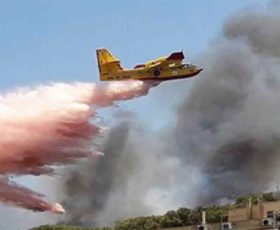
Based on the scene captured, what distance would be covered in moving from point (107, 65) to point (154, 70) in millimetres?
4916

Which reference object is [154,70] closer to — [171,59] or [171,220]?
[171,59]

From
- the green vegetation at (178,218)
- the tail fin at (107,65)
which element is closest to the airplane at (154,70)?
the tail fin at (107,65)

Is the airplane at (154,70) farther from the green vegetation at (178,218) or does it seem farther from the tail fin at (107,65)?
the green vegetation at (178,218)

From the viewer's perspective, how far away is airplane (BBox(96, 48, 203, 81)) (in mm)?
82875

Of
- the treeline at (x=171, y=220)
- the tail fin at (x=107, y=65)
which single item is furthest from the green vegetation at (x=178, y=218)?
the tail fin at (x=107, y=65)

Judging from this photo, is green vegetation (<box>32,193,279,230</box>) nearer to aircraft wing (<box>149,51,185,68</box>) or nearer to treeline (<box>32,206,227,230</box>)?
treeline (<box>32,206,227,230</box>)

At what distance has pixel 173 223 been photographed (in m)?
157

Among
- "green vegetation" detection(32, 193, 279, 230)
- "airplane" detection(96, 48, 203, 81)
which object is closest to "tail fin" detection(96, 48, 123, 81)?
"airplane" detection(96, 48, 203, 81)

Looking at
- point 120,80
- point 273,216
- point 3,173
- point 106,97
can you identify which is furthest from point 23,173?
point 273,216

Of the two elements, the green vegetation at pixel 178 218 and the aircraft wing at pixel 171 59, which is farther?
the green vegetation at pixel 178 218

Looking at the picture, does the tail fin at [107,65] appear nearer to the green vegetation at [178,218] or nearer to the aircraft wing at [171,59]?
the aircraft wing at [171,59]

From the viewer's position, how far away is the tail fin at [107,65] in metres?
83.7

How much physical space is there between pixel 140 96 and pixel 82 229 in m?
69.1

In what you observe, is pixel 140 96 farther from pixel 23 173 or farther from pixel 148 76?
pixel 23 173
